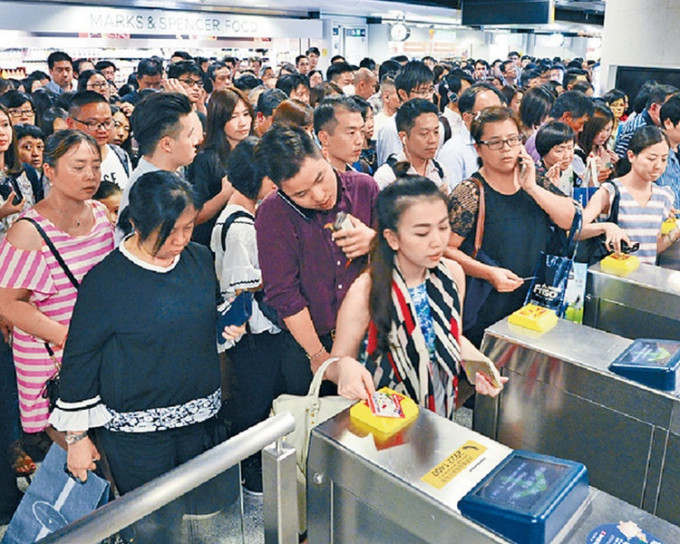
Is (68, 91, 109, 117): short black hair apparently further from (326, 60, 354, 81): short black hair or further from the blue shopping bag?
(326, 60, 354, 81): short black hair

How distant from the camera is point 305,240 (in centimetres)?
204

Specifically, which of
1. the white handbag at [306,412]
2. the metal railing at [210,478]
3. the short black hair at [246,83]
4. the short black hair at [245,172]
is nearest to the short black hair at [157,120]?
the short black hair at [245,172]

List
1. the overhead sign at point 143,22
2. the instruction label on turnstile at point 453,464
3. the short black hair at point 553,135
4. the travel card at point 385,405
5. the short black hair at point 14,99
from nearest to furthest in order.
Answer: the instruction label on turnstile at point 453,464
the travel card at point 385,405
the short black hair at point 553,135
the short black hair at point 14,99
the overhead sign at point 143,22

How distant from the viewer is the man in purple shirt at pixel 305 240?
6.41ft

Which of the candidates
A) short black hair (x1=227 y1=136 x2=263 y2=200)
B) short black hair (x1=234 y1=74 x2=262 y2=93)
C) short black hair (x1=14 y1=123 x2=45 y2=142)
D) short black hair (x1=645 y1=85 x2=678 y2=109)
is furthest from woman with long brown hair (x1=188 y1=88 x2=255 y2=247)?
short black hair (x1=645 y1=85 x2=678 y2=109)

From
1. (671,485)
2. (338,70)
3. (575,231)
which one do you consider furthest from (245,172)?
(338,70)

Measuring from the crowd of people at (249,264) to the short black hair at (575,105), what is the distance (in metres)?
0.68

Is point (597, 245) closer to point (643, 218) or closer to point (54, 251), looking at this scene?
point (643, 218)

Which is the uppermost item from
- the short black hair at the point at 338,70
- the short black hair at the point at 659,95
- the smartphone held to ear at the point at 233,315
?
the short black hair at the point at 338,70

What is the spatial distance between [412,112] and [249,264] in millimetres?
1222

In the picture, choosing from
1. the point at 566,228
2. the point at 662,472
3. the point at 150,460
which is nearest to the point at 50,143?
the point at 150,460

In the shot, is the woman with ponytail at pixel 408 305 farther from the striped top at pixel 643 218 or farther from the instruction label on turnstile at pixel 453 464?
the striped top at pixel 643 218

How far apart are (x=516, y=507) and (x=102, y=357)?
1099 mm

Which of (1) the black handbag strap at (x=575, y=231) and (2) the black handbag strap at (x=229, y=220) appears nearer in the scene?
(2) the black handbag strap at (x=229, y=220)
